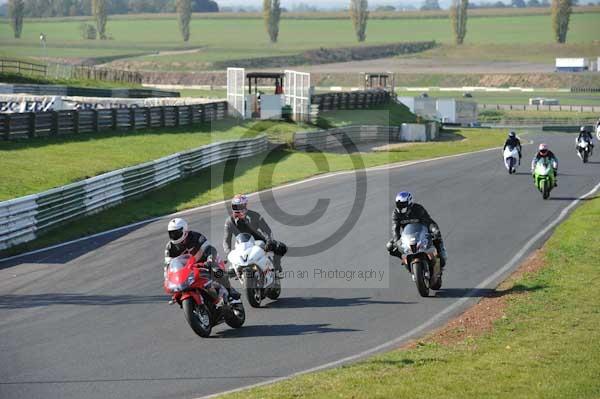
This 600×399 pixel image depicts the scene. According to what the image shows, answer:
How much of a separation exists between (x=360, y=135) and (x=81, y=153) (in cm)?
2355

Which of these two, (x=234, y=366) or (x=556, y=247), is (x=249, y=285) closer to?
(x=234, y=366)

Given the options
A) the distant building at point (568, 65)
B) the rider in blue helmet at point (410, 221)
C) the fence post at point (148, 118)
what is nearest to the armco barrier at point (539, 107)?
the distant building at point (568, 65)

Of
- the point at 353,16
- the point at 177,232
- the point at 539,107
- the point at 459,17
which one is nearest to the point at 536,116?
the point at 539,107

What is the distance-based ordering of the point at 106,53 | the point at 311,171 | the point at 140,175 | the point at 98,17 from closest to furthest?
the point at 140,175 < the point at 311,171 < the point at 106,53 < the point at 98,17

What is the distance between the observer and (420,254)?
691 inches

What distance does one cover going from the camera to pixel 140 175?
106 feet

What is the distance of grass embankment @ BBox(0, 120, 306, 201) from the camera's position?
103 ft

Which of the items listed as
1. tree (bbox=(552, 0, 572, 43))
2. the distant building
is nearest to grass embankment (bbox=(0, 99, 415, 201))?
the distant building

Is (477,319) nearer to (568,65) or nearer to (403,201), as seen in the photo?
(403,201)

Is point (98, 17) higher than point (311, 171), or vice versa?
point (98, 17)

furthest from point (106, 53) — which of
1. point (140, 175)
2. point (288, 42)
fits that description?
point (140, 175)

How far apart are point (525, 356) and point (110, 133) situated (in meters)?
34.0

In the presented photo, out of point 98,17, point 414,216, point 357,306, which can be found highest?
point 98,17

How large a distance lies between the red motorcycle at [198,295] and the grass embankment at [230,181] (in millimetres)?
9151
